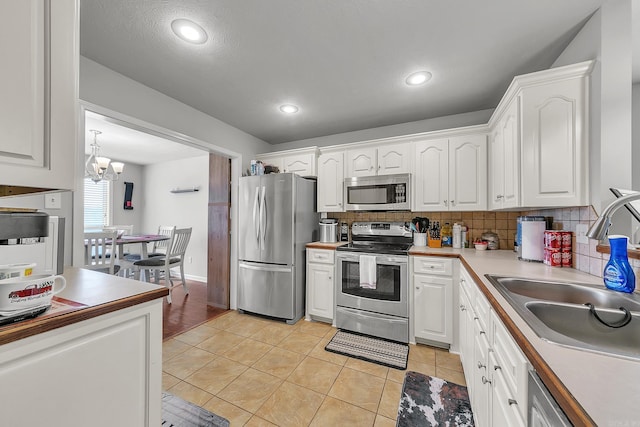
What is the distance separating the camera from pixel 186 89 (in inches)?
89.2

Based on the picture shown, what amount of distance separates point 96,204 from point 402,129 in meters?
6.12

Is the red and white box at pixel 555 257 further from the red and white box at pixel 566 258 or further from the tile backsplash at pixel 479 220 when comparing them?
the tile backsplash at pixel 479 220

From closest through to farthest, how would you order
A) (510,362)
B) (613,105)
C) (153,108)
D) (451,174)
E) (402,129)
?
1. (510,362)
2. (613,105)
3. (153,108)
4. (451,174)
5. (402,129)

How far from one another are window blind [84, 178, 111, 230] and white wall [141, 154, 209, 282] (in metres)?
0.60

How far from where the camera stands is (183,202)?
5.09 meters

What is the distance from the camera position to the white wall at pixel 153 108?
6.10 feet

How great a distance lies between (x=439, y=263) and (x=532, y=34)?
1788 millimetres

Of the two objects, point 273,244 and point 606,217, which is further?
point 273,244

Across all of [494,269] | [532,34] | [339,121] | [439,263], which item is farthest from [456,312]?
[339,121]

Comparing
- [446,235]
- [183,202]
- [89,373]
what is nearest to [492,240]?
[446,235]

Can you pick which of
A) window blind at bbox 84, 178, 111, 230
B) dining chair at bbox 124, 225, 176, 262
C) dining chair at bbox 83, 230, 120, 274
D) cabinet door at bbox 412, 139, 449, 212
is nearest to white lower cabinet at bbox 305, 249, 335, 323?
cabinet door at bbox 412, 139, 449, 212

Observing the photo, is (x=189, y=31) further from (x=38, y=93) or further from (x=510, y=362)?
(x=510, y=362)

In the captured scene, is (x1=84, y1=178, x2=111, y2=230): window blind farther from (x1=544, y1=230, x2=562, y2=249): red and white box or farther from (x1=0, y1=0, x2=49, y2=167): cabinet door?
(x1=544, y1=230, x2=562, y2=249): red and white box

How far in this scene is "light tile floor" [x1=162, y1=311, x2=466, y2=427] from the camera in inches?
61.1
